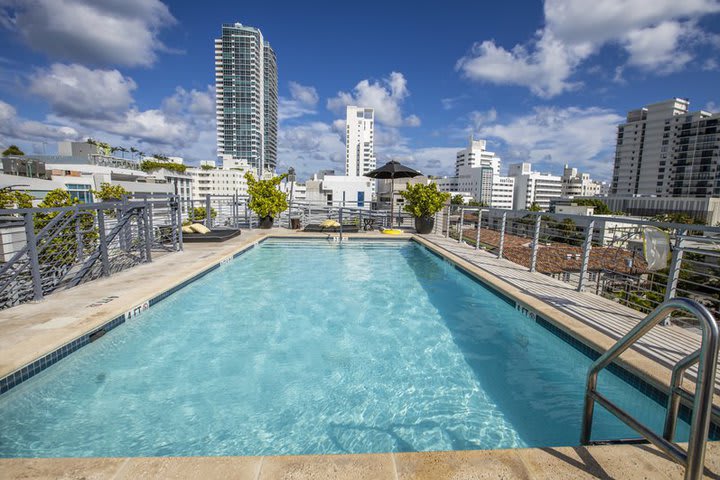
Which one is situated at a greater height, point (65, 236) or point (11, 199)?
point (11, 199)

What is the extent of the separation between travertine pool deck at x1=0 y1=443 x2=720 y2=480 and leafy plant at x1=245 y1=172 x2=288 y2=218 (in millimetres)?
11084

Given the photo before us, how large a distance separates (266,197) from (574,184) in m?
128

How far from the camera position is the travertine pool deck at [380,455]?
1654 millimetres

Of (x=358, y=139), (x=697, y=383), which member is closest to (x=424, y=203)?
(x=697, y=383)

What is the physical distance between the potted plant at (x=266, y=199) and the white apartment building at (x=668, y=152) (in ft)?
301

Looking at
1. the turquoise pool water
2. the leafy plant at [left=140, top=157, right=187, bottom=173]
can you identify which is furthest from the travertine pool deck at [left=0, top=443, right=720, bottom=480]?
the leafy plant at [left=140, top=157, right=187, bottom=173]

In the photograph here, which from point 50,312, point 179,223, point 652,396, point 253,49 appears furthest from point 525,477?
point 253,49

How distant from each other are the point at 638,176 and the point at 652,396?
360 feet

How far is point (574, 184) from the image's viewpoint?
374 feet

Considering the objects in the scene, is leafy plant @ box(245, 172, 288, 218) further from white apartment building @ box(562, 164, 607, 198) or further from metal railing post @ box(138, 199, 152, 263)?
white apartment building @ box(562, 164, 607, 198)

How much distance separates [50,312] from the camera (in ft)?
12.5

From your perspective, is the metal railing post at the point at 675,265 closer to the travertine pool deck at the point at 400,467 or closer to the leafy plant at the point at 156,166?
the travertine pool deck at the point at 400,467

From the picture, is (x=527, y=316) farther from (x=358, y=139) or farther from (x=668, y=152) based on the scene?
(x=358, y=139)

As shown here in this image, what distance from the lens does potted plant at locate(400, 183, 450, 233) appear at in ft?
38.2
